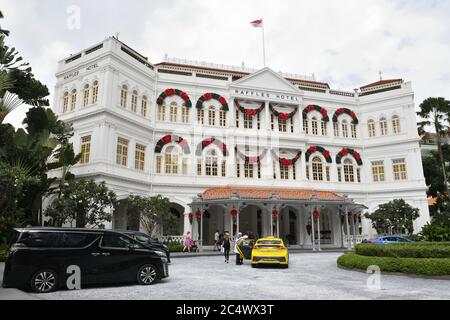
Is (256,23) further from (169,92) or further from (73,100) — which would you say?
(73,100)

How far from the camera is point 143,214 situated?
23.1m

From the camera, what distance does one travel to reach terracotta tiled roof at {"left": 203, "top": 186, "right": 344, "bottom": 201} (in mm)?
26573

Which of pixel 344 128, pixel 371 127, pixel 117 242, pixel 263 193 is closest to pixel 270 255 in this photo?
pixel 117 242

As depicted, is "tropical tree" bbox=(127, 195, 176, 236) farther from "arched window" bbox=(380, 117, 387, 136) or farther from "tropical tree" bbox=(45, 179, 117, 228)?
"arched window" bbox=(380, 117, 387, 136)

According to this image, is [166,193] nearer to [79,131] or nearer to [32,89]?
[79,131]

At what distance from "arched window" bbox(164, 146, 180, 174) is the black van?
18391mm

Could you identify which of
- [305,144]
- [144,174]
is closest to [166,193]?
[144,174]

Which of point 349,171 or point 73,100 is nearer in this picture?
point 73,100

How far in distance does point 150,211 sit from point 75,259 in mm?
13125

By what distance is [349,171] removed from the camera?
3406 cm

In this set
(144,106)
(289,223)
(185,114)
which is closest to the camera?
(144,106)

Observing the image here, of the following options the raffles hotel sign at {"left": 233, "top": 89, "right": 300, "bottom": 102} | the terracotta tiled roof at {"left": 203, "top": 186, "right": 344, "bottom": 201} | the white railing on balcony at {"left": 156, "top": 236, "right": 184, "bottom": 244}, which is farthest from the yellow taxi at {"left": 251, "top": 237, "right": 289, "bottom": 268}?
the raffles hotel sign at {"left": 233, "top": 89, "right": 300, "bottom": 102}
